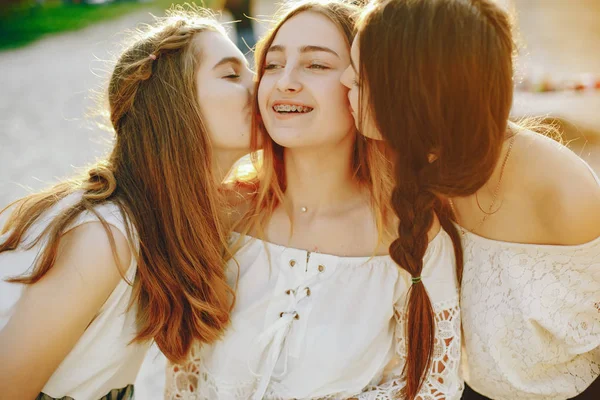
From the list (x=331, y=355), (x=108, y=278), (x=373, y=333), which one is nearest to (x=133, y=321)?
(x=108, y=278)

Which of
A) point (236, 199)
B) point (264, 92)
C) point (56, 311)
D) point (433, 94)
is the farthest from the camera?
point (236, 199)

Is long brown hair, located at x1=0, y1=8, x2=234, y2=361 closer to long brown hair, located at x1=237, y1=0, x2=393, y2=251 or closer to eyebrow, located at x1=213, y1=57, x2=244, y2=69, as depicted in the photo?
eyebrow, located at x1=213, y1=57, x2=244, y2=69

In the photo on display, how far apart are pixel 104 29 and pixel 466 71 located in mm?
12446

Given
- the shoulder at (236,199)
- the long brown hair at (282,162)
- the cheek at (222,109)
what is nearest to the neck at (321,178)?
the long brown hair at (282,162)

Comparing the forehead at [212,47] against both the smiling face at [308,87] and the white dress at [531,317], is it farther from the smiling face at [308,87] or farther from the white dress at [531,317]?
the white dress at [531,317]

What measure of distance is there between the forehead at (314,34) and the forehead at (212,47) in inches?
10.3

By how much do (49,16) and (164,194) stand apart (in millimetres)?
13304

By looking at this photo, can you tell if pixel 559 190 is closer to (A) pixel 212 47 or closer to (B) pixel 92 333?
(A) pixel 212 47

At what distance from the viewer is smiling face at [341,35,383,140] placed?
2178 mm

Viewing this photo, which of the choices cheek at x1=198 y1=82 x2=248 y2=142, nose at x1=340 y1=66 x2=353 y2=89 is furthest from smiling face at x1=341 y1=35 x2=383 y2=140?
cheek at x1=198 y1=82 x2=248 y2=142

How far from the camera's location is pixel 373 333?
7.84ft

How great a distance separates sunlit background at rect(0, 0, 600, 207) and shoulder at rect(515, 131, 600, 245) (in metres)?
0.41

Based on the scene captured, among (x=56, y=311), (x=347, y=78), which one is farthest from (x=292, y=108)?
(x=56, y=311)

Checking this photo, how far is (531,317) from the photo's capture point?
2248 mm
